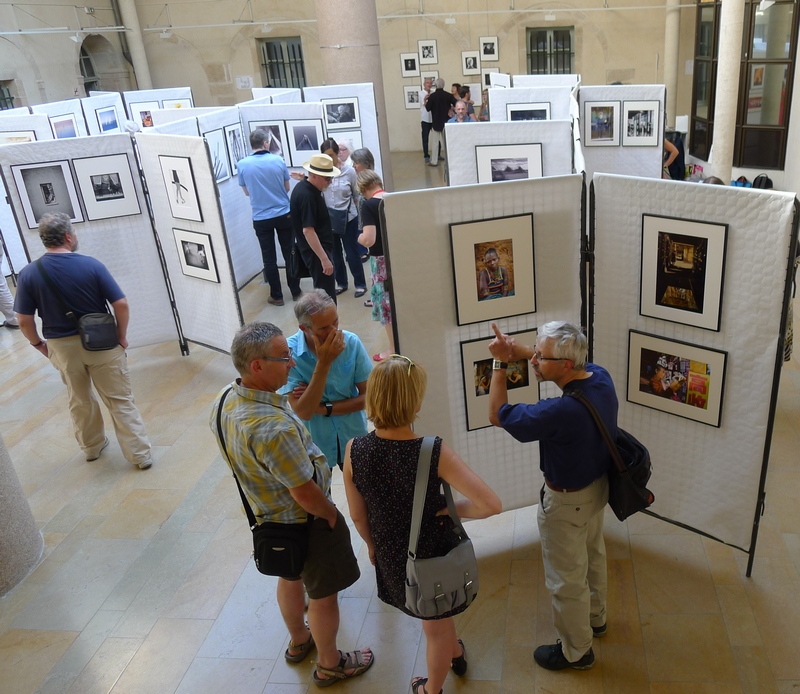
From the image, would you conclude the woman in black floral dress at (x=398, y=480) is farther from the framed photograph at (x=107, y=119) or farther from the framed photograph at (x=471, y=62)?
the framed photograph at (x=471, y=62)

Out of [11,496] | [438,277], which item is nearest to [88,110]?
[11,496]

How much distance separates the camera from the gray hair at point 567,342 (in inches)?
113

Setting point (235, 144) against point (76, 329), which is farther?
point (235, 144)

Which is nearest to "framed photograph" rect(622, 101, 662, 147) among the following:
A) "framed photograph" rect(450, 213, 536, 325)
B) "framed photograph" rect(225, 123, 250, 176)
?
"framed photograph" rect(225, 123, 250, 176)

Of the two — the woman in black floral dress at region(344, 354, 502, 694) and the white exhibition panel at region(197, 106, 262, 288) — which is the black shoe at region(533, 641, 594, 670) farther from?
the white exhibition panel at region(197, 106, 262, 288)

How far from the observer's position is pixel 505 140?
634 centimetres

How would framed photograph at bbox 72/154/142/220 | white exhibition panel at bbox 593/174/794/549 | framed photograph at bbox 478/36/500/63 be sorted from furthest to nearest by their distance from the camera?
framed photograph at bbox 478/36/500/63 < framed photograph at bbox 72/154/142/220 < white exhibition panel at bbox 593/174/794/549

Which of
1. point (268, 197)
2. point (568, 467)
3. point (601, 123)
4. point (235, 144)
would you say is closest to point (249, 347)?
point (568, 467)

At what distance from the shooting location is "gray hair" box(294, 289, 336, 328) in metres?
3.43

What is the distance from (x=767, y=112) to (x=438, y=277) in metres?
10.6

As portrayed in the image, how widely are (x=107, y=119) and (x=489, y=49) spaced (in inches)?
371

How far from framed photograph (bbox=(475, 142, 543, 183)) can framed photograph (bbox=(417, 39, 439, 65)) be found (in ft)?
42.6

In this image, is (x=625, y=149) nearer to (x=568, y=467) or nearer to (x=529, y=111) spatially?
(x=529, y=111)

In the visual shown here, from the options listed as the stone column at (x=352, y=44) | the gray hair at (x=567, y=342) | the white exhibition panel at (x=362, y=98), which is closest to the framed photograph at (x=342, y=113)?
the white exhibition panel at (x=362, y=98)
